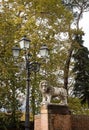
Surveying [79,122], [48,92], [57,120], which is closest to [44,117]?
[57,120]

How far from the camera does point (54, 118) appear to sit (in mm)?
18828

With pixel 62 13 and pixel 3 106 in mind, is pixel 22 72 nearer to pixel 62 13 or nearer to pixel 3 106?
pixel 3 106

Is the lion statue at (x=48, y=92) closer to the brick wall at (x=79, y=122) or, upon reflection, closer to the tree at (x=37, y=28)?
the brick wall at (x=79, y=122)

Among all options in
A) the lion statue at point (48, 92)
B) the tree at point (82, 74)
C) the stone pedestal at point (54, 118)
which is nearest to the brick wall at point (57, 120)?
the stone pedestal at point (54, 118)

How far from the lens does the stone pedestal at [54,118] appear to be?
61.2 ft

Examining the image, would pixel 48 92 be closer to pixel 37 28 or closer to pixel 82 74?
pixel 37 28

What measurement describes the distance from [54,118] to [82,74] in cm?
2319

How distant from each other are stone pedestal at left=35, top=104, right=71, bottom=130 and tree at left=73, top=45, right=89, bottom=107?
21.3 meters

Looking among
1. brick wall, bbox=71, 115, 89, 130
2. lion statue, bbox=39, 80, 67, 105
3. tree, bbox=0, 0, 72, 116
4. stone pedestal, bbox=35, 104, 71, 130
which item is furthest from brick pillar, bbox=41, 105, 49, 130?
tree, bbox=0, 0, 72, 116

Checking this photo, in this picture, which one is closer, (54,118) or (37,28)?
(54,118)

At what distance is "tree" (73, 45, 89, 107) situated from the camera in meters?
41.0

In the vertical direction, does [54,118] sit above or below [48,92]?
below

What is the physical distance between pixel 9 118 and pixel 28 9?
8095 mm

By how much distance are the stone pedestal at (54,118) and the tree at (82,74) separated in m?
21.3
